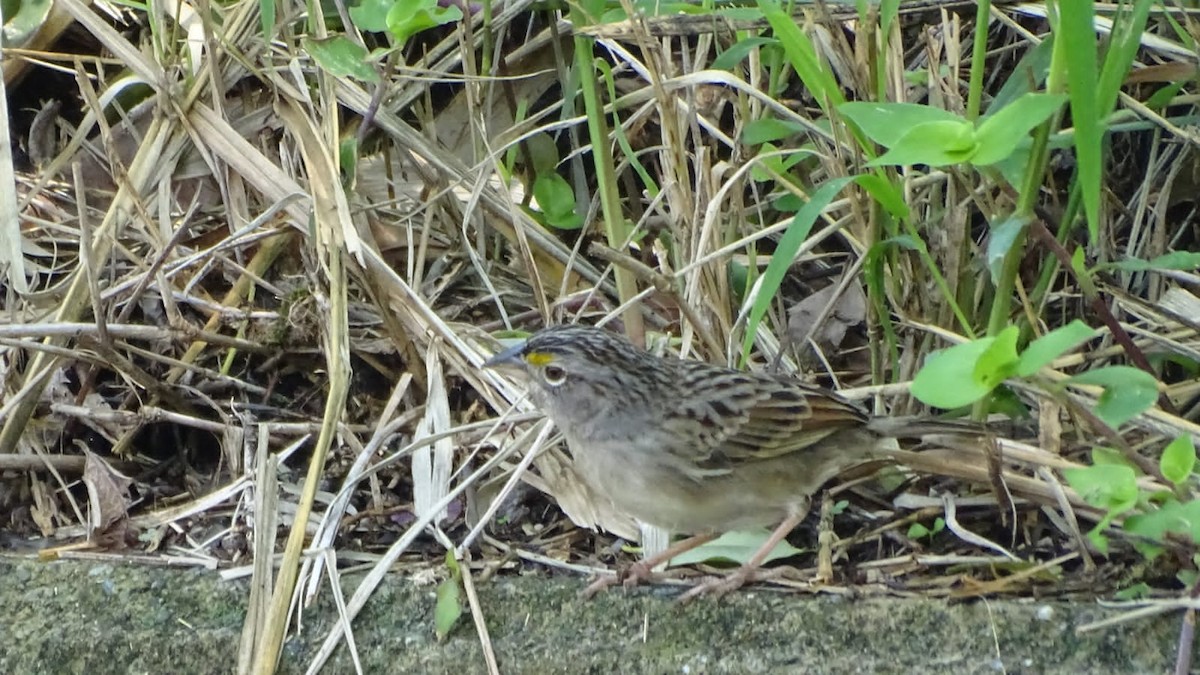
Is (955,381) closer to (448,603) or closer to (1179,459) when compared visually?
(1179,459)

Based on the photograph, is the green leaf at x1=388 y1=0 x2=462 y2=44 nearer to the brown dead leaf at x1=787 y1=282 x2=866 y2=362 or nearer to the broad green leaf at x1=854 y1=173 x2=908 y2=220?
the broad green leaf at x1=854 y1=173 x2=908 y2=220

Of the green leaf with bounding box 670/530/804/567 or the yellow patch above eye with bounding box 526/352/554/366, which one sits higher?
the yellow patch above eye with bounding box 526/352/554/366

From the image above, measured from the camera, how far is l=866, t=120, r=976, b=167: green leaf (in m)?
2.39

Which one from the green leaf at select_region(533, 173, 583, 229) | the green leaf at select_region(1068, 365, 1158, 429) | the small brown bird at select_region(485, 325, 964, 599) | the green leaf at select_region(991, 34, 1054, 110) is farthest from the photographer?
the green leaf at select_region(533, 173, 583, 229)

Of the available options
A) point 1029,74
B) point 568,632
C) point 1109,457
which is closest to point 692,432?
point 568,632

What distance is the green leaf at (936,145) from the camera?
239cm

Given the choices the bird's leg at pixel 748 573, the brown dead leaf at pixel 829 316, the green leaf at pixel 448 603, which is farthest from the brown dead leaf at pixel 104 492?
the brown dead leaf at pixel 829 316

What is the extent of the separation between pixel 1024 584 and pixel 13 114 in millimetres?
3364

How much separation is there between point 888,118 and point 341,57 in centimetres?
147

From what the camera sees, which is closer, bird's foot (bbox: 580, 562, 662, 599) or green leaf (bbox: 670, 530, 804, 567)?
bird's foot (bbox: 580, 562, 662, 599)

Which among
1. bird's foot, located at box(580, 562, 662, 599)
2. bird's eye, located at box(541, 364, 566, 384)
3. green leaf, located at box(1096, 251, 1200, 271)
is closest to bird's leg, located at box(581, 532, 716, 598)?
bird's foot, located at box(580, 562, 662, 599)

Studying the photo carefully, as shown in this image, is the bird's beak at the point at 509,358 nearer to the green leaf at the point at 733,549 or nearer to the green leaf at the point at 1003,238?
the green leaf at the point at 733,549

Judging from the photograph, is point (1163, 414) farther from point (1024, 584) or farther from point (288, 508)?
point (288, 508)

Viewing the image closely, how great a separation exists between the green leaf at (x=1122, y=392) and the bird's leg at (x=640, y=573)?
1.00m
